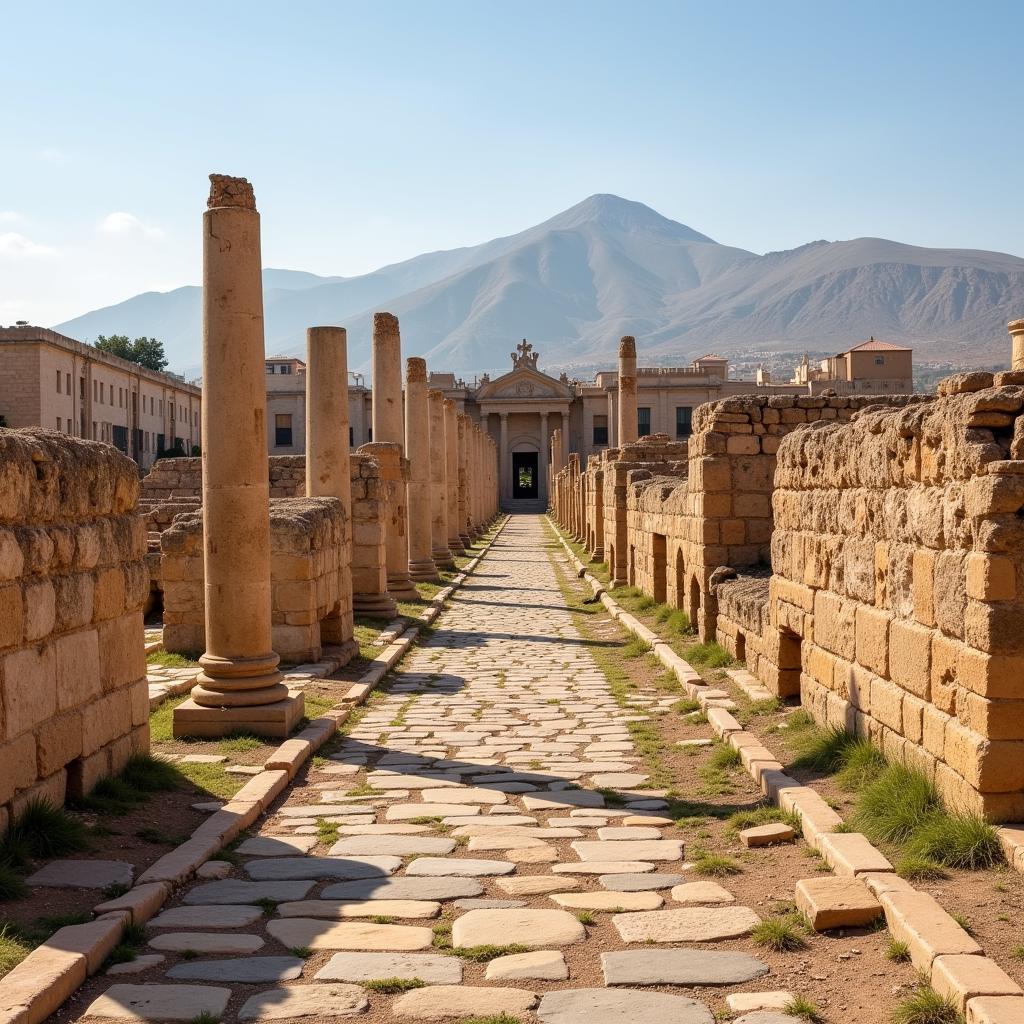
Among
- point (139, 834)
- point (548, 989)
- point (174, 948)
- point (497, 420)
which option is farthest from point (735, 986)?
point (497, 420)

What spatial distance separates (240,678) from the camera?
30.4ft

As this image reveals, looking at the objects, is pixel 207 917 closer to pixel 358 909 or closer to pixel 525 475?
pixel 358 909

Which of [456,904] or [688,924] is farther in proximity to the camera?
[456,904]

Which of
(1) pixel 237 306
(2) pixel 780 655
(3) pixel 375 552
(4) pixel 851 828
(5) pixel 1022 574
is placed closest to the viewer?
(5) pixel 1022 574

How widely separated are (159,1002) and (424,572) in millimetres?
18658

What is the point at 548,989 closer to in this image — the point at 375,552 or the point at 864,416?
the point at 864,416

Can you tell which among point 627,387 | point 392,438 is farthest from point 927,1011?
point 627,387

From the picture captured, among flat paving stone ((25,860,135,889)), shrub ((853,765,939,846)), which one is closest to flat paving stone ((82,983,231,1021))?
flat paving stone ((25,860,135,889))

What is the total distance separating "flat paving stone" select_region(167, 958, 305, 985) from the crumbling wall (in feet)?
10.2

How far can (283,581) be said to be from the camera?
39.9 feet

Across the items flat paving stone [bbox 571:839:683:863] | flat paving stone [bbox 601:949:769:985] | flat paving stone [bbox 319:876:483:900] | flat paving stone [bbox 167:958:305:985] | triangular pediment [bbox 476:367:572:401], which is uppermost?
triangular pediment [bbox 476:367:572:401]

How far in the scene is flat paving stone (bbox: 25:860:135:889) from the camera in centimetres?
548

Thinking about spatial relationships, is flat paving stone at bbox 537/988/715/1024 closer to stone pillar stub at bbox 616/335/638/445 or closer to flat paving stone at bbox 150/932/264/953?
flat paving stone at bbox 150/932/264/953

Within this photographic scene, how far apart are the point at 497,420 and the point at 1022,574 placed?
7662 centimetres
